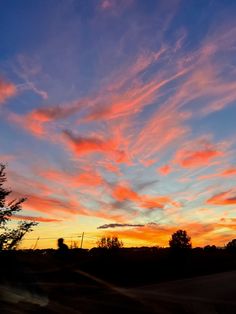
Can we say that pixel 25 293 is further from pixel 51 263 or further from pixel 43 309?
pixel 51 263

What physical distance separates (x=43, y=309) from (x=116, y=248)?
96.2 ft

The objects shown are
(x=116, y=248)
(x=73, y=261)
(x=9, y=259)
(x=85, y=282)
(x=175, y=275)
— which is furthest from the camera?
(x=116, y=248)

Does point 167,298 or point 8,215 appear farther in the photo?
point 8,215

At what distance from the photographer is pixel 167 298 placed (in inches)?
620

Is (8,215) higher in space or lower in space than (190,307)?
higher

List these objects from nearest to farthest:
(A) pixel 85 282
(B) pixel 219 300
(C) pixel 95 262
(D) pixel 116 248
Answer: (B) pixel 219 300
(A) pixel 85 282
(C) pixel 95 262
(D) pixel 116 248

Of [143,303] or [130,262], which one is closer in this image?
[143,303]

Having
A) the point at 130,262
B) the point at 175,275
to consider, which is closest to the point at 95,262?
the point at 130,262

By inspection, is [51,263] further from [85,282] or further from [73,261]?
[85,282]

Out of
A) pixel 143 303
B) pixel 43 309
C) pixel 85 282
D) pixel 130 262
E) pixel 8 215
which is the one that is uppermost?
pixel 130 262

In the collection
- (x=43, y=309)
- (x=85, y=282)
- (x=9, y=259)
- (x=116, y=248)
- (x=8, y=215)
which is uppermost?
(x=116, y=248)

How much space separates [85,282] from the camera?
21.5m

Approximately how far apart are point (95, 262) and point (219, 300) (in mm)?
17495

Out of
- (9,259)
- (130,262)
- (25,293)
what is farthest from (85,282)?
(130,262)
